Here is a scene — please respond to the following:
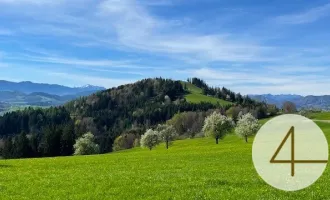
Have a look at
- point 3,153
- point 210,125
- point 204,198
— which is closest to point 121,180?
point 204,198

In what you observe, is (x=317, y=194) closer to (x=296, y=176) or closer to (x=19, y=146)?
(x=296, y=176)

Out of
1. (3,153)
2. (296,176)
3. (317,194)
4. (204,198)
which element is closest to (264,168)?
(296,176)

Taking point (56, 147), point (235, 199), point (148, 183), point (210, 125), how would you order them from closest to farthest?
1. point (235, 199)
2. point (148, 183)
3. point (210, 125)
4. point (56, 147)

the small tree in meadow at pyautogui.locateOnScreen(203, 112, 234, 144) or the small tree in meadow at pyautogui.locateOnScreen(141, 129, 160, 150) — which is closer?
the small tree in meadow at pyautogui.locateOnScreen(203, 112, 234, 144)

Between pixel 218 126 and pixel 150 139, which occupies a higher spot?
pixel 218 126

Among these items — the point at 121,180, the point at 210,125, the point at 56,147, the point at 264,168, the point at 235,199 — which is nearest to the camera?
the point at 235,199

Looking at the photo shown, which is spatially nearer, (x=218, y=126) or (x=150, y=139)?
(x=218, y=126)

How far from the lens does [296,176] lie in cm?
2578

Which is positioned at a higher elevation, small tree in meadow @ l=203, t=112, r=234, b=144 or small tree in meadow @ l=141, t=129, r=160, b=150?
small tree in meadow @ l=203, t=112, r=234, b=144

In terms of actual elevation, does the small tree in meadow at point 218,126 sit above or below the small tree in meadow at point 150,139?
above

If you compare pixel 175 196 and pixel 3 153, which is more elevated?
pixel 175 196

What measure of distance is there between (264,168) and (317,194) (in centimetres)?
1121

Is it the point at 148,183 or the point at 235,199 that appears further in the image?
the point at 148,183

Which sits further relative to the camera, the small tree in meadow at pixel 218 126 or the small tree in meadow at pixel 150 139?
the small tree in meadow at pixel 150 139
